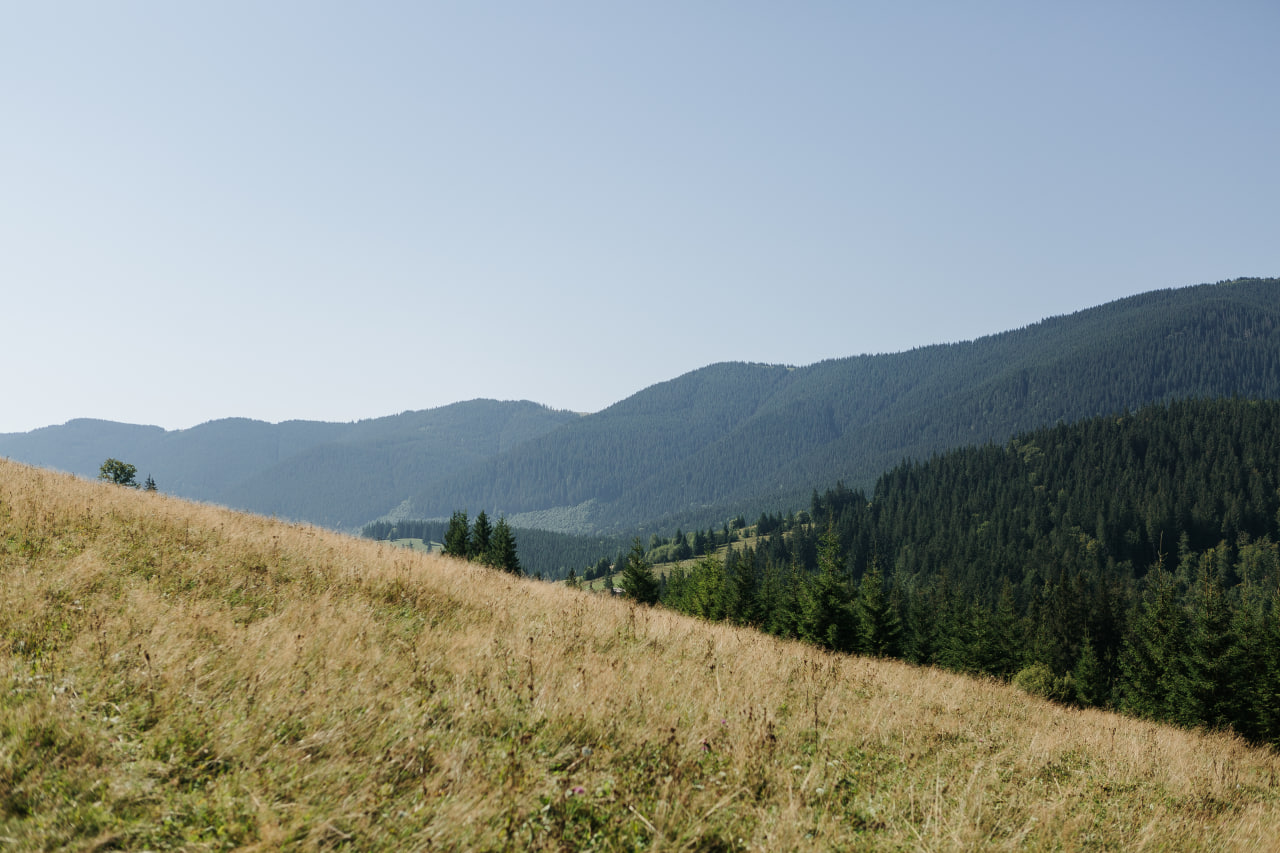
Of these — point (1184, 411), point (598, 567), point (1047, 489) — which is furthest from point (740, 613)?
point (1184, 411)

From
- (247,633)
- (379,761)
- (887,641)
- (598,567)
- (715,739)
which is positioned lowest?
(598,567)

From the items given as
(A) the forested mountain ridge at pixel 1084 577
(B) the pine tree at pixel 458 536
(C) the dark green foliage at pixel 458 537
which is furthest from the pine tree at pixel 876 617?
(B) the pine tree at pixel 458 536

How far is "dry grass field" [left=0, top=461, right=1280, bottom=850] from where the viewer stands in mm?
3979

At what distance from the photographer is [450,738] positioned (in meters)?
4.98

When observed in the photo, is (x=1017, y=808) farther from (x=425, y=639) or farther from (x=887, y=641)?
(x=887, y=641)

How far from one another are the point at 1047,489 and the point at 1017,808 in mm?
218714

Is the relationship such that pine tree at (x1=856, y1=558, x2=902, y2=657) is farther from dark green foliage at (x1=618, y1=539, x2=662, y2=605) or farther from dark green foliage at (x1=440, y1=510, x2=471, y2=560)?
dark green foliage at (x1=440, y1=510, x2=471, y2=560)

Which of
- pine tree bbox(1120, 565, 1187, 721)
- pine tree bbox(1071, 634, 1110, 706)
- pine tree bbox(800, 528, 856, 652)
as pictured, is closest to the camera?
pine tree bbox(800, 528, 856, 652)

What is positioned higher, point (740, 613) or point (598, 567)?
point (740, 613)

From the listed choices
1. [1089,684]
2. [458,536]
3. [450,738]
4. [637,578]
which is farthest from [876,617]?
[450,738]

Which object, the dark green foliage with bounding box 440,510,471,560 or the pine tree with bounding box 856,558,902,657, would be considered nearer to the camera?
the pine tree with bounding box 856,558,902,657

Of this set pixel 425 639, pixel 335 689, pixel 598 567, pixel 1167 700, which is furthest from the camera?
pixel 598 567

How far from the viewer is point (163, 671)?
16.6 ft

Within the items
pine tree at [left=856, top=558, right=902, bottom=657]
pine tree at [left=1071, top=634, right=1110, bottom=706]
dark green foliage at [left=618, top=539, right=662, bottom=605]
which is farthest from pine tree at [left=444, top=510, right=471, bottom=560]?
pine tree at [left=1071, top=634, right=1110, bottom=706]
